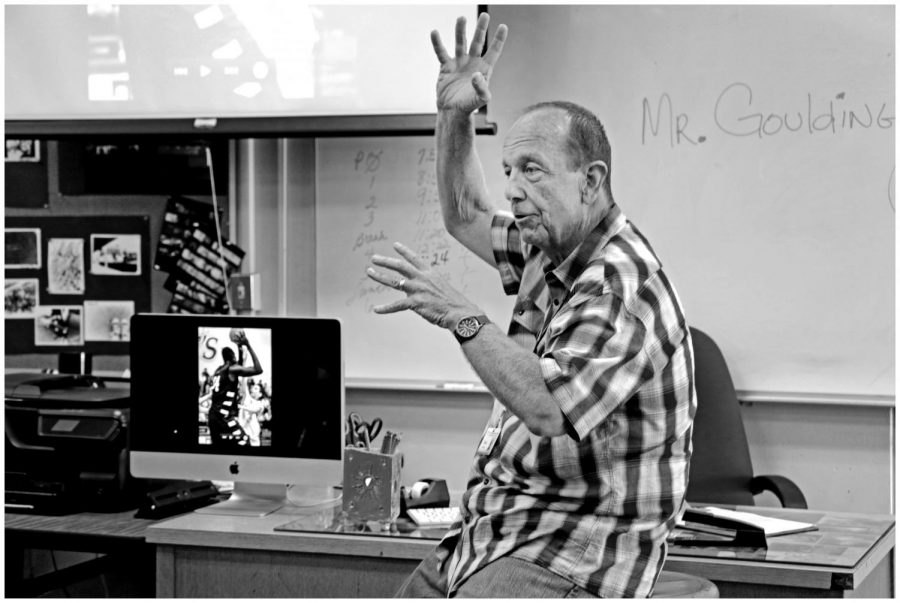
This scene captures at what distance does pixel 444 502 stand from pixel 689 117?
1.43m

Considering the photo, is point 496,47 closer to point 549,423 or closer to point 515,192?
point 515,192

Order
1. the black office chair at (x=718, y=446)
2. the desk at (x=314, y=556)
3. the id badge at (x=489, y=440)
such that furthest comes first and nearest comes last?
the black office chair at (x=718, y=446) → the desk at (x=314, y=556) → the id badge at (x=489, y=440)

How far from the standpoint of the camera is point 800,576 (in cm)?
199

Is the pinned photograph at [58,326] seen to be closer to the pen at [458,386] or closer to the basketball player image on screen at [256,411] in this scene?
the pen at [458,386]

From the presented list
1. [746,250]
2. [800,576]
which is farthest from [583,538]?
[746,250]

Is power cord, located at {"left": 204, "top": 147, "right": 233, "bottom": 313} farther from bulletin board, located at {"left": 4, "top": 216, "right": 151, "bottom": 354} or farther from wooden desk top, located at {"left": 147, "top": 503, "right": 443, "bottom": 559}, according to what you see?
wooden desk top, located at {"left": 147, "top": 503, "right": 443, "bottom": 559}

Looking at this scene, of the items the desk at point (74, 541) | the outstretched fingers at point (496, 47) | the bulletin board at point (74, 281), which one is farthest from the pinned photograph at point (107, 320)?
the outstretched fingers at point (496, 47)

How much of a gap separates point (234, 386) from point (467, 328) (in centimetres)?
113

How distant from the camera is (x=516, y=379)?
158cm

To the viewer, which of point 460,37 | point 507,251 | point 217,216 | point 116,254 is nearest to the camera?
point 460,37

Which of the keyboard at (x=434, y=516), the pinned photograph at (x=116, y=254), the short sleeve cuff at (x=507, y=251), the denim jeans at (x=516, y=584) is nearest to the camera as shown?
the denim jeans at (x=516, y=584)

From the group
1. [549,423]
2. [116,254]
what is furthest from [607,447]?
[116,254]

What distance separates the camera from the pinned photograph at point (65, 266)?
12.4 ft

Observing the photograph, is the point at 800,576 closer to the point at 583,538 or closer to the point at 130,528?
the point at 583,538
